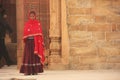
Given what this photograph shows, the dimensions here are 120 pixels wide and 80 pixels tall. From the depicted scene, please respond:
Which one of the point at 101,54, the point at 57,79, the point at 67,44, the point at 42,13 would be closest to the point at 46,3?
the point at 42,13

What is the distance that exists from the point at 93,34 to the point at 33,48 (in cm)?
200

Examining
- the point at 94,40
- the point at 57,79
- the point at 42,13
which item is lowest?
the point at 57,79

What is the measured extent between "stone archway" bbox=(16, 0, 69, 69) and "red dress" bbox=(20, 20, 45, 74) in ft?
3.53

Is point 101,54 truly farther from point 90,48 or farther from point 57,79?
point 57,79

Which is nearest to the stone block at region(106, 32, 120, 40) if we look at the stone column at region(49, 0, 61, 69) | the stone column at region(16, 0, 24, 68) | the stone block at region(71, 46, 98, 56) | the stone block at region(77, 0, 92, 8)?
the stone block at region(71, 46, 98, 56)

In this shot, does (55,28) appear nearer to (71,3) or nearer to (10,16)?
(71,3)

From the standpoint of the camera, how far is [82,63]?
12711 millimetres

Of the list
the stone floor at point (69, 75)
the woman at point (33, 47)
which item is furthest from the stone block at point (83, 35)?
the woman at point (33, 47)

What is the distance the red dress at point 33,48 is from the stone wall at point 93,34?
140 cm

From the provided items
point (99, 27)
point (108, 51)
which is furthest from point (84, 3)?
point (108, 51)

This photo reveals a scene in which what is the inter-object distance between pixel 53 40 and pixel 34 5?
3.71 ft

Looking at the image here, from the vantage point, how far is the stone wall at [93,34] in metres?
12.7

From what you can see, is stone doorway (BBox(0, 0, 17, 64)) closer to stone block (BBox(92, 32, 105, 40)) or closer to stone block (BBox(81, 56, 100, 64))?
stone block (BBox(81, 56, 100, 64))

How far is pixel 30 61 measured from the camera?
1162cm
